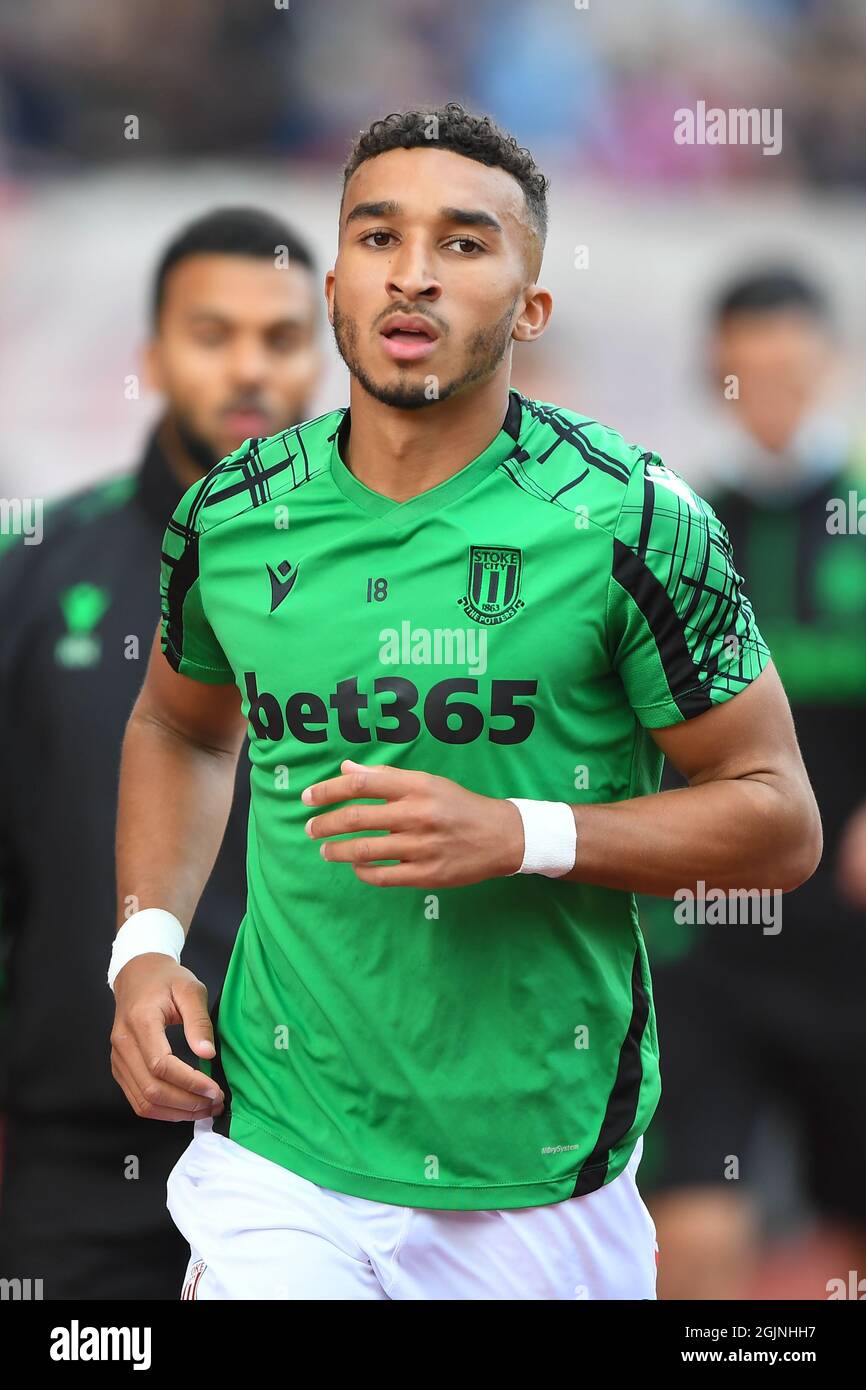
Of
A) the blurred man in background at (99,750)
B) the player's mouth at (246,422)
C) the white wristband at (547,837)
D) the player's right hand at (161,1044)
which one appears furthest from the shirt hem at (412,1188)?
the player's mouth at (246,422)

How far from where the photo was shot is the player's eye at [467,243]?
1.83m

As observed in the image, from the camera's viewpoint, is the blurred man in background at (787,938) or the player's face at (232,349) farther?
the blurred man in background at (787,938)

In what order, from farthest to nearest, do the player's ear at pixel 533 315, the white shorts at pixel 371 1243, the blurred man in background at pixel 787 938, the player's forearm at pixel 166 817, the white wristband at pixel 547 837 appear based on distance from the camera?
the blurred man in background at pixel 787 938
the player's forearm at pixel 166 817
the player's ear at pixel 533 315
the white shorts at pixel 371 1243
the white wristband at pixel 547 837

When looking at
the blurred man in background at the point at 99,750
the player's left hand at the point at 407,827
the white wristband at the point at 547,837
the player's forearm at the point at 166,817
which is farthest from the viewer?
the blurred man in background at the point at 99,750

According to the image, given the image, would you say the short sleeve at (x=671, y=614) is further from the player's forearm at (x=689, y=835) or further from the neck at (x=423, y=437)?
the neck at (x=423, y=437)

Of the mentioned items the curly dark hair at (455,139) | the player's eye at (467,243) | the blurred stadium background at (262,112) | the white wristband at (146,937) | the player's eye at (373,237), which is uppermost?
the blurred stadium background at (262,112)

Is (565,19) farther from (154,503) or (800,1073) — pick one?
(800,1073)

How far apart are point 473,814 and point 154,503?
76.1 inches

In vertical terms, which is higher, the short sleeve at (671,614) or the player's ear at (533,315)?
the player's ear at (533,315)

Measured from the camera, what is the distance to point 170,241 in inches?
134

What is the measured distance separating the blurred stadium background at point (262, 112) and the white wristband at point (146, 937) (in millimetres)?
1568

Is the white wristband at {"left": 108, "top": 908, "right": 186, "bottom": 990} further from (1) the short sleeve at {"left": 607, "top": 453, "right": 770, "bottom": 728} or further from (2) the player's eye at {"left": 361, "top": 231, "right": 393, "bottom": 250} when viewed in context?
(2) the player's eye at {"left": 361, "top": 231, "right": 393, "bottom": 250}

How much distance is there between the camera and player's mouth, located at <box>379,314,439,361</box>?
1791 mm

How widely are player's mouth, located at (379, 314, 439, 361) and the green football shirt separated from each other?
0.52 ft
